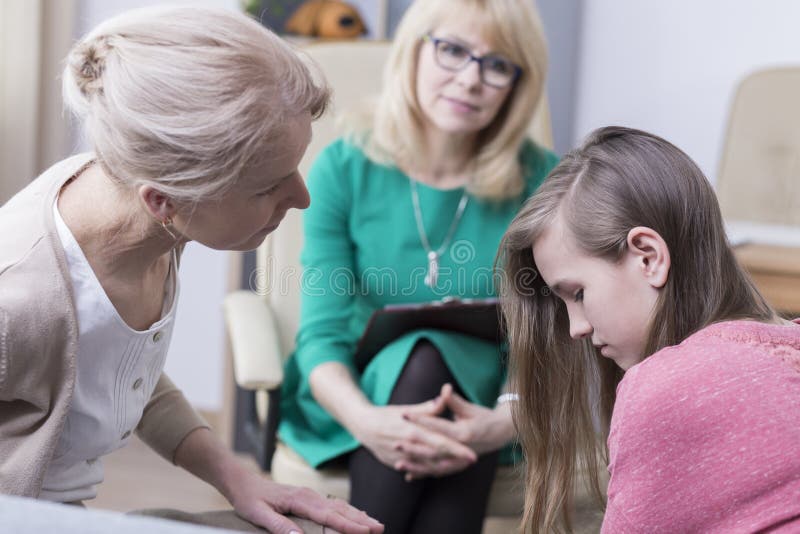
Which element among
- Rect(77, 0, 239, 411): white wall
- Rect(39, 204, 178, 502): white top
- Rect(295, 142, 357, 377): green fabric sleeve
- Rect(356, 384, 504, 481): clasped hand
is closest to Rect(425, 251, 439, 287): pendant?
Rect(295, 142, 357, 377): green fabric sleeve

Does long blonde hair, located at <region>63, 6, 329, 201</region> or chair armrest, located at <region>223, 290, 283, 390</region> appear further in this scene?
chair armrest, located at <region>223, 290, 283, 390</region>

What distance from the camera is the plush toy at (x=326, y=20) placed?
2.30 meters

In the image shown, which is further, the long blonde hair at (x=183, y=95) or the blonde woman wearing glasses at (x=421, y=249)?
the blonde woman wearing glasses at (x=421, y=249)

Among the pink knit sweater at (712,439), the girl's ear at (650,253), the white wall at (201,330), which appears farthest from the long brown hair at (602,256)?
the white wall at (201,330)

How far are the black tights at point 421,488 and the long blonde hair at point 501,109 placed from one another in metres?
0.34

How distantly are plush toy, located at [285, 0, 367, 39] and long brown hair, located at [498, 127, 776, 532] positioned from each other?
1.34 metres

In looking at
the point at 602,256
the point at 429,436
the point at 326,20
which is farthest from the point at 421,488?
the point at 326,20

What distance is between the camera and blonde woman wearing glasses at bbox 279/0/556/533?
4.47 ft

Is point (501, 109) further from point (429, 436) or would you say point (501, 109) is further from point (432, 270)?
point (429, 436)

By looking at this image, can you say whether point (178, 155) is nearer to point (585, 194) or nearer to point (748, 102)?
→ point (585, 194)

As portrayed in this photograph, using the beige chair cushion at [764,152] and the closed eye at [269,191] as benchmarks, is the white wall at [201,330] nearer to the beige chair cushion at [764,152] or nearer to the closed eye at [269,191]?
the beige chair cushion at [764,152]

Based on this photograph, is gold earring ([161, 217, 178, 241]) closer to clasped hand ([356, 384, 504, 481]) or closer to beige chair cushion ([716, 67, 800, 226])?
clasped hand ([356, 384, 504, 481])

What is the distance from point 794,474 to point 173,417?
657 millimetres

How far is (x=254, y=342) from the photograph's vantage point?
4.87ft
